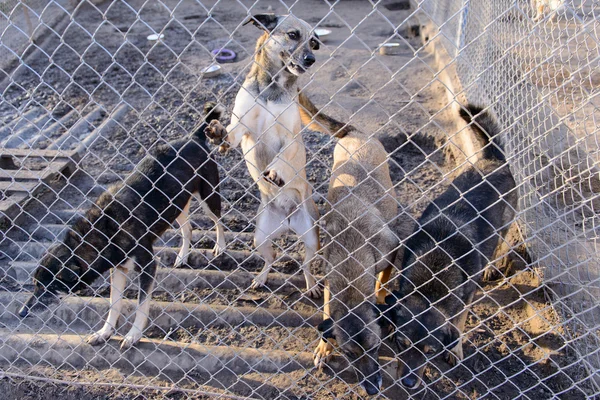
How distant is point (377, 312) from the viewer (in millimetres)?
3346

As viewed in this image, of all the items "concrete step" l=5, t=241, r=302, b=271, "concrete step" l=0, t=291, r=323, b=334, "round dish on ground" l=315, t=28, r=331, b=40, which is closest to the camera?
"concrete step" l=0, t=291, r=323, b=334

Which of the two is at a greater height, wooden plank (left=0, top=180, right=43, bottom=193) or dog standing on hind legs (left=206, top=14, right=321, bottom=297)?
dog standing on hind legs (left=206, top=14, right=321, bottom=297)

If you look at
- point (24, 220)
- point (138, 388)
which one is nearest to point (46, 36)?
point (24, 220)

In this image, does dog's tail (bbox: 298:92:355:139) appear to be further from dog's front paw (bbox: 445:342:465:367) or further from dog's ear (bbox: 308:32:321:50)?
dog's front paw (bbox: 445:342:465:367)

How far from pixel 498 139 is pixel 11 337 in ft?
15.1

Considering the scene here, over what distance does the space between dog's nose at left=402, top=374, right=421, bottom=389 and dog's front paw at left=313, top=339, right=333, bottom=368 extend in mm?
608

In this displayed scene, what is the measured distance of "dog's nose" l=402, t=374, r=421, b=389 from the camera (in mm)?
3070

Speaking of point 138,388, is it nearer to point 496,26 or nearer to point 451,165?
point 451,165

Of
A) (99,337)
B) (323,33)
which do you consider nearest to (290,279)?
(99,337)

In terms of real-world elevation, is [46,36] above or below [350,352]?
below

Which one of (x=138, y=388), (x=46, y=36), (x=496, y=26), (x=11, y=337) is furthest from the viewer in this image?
(x=46, y=36)

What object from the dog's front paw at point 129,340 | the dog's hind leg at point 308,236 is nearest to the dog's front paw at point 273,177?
the dog's hind leg at point 308,236

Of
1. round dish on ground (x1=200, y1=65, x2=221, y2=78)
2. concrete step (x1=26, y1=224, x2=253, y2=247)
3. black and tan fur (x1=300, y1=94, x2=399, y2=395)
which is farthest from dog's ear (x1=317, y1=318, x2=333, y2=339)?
round dish on ground (x1=200, y1=65, x2=221, y2=78)

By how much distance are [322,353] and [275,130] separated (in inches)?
71.6
